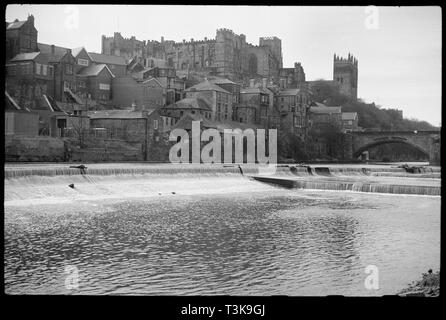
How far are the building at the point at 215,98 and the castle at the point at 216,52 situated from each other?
724 inches

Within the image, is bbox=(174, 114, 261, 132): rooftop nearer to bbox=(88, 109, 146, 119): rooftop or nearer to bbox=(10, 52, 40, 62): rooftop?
bbox=(88, 109, 146, 119): rooftop

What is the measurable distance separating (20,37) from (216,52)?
35.0 metres

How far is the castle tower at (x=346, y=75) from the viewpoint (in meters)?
→ 89.0

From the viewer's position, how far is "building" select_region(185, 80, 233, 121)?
5409 cm

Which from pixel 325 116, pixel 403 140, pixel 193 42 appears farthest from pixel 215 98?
pixel 193 42

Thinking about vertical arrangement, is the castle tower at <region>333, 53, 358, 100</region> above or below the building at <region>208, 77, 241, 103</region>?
above

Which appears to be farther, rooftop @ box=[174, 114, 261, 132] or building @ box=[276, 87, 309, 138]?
building @ box=[276, 87, 309, 138]

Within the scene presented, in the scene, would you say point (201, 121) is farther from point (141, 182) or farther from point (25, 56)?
point (141, 182)

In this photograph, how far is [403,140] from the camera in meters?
57.1

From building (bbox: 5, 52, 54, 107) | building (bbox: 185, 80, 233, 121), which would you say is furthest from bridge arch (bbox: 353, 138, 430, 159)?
building (bbox: 5, 52, 54, 107)

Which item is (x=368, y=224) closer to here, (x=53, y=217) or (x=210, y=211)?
(x=210, y=211)

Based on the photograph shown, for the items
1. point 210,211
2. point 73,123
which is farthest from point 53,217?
point 73,123

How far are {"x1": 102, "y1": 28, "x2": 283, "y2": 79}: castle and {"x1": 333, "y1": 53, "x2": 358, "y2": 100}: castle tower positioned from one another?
1203 centimetres

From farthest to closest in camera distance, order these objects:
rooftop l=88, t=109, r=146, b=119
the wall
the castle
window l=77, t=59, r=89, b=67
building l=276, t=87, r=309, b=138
Answer: 1. the castle
2. building l=276, t=87, r=309, b=138
3. window l=77, t=59, r=89, b=67
4. rooftop l=88, t=109, r=146, b=119
5. the wall
